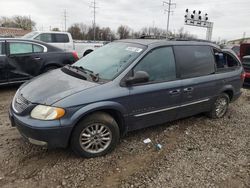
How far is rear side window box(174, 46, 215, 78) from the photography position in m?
3.95

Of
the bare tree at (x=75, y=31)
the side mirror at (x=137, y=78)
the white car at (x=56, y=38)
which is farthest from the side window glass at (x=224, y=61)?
the bare tree at (x=75, y=31)

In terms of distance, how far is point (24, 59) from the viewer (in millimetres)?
6195

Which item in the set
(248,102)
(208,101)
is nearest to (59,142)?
(208,101)

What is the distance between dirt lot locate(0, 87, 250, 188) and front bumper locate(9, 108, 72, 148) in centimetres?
36

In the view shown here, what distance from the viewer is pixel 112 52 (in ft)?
12.8

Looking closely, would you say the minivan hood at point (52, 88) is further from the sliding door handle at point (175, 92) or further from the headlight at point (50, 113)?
the sliding door handle at point (175, 92)

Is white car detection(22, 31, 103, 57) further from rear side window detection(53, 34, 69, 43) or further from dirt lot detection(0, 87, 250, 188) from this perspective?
dirt lot detection(0, 87, 250, 188)

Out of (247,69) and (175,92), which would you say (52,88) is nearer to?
(175,92)

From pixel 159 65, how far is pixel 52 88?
170 cm

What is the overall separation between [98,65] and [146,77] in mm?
874

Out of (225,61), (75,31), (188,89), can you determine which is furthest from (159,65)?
(75,31)

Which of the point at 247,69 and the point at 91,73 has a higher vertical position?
the point at 91,73

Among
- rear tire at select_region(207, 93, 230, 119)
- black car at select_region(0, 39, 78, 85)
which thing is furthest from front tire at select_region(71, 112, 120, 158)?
black car at select_region(0, 39, 78, 85)

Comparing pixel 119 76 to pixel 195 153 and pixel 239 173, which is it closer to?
pixel 195 153
